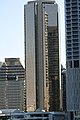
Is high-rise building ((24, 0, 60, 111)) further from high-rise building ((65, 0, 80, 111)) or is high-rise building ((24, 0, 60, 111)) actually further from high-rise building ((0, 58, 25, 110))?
high-rise building ((65, 0, 80, 111))

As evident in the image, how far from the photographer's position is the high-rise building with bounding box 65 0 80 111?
87375mm

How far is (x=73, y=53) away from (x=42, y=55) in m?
29.7

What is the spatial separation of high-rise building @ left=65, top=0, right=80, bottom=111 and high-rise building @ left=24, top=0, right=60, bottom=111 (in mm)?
27693

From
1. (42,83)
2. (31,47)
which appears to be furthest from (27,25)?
(42,83)

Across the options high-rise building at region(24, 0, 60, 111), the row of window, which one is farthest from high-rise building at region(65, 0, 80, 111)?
high-rise building at region(24, 0, 60, 111)

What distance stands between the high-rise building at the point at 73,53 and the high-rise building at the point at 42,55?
90.9 feet

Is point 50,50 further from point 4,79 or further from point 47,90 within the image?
point 4,79

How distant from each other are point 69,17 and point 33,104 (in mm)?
34687

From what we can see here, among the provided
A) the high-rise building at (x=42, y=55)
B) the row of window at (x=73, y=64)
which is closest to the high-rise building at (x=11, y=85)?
the high-rise building at (x=42, y=55)

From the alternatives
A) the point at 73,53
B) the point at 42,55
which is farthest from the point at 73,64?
the point at 42,55

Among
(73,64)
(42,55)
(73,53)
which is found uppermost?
(42,55)

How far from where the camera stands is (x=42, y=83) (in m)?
118

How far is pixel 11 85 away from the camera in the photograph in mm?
143625

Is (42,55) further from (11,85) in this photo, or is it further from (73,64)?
(73,64)
